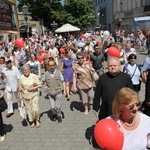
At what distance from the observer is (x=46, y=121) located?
6.65m

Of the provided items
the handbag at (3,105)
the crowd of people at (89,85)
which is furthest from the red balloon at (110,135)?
the handbag at (3,105)

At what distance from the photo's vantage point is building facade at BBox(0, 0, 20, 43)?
92.3 ft

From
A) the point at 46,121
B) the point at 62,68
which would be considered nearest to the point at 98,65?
the point at 62,68

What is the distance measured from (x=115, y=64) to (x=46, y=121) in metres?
3.51

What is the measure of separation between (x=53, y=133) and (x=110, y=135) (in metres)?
3.53

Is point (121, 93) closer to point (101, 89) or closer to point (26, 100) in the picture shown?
point (101, 89)

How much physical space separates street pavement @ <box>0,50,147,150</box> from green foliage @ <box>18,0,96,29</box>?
1545 inches

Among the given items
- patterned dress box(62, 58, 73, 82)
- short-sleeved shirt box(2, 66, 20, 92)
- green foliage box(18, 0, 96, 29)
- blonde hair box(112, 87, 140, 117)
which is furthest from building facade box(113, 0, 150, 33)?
blonde hair box(112, 87, 140, 117)

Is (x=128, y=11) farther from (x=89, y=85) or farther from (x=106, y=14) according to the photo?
(x=89, y=85)

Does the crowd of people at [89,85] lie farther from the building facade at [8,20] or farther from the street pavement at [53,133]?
the building facade at [8,20]

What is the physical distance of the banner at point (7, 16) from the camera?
2832 centimetres

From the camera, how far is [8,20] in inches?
1222

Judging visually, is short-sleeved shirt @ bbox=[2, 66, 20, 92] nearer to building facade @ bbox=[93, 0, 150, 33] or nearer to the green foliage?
building facade @ bbox=[93, 0, 150, 33]

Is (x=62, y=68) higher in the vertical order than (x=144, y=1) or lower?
lower
